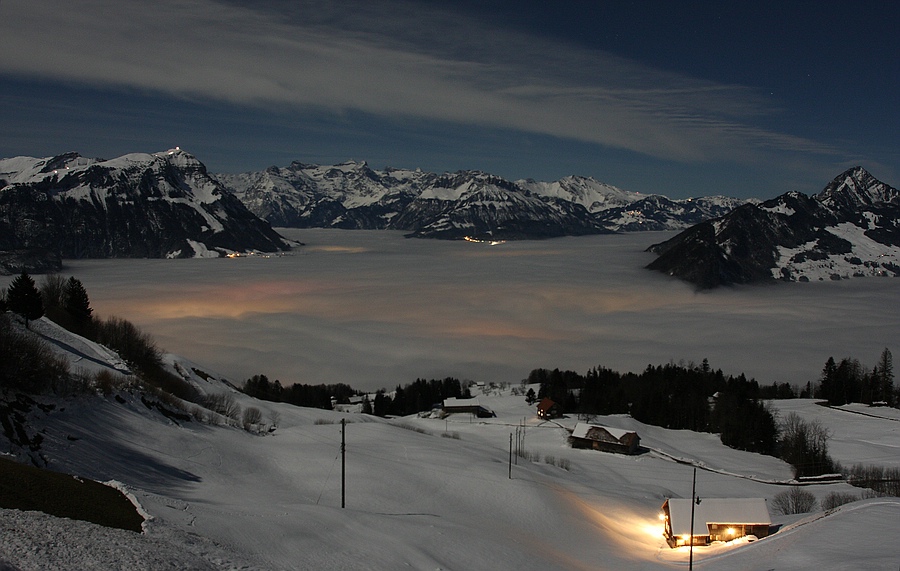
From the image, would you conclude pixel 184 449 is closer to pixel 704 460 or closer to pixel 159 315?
pixel 704 460

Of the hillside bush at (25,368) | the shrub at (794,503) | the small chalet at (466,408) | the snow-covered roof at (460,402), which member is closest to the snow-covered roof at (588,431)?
the small chalet at (466,408)

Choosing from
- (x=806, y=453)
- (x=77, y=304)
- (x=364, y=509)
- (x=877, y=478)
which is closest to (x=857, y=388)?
(x=806, y=453)

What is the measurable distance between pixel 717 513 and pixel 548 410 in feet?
165

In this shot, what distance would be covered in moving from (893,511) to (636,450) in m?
39.3

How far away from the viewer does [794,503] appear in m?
53.0

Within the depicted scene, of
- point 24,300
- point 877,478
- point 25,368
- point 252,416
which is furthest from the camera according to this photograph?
point 877,478

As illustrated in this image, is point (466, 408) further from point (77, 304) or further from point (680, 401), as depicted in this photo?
point (77, 304)

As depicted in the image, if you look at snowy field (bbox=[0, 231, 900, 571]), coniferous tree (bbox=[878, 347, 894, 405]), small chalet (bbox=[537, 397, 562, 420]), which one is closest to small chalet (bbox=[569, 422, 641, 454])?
snowy field (bbox=[0, 231, 900, 571])

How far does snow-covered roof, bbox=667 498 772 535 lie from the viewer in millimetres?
41438

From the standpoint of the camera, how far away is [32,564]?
14.3 metres

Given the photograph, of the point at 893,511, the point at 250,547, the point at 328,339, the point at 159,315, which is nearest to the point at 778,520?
the point at 893,511

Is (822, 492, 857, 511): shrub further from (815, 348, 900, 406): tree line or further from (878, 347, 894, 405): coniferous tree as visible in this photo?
(878, 347, 894, 405): coniferous tree

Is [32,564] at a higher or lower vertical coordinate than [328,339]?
higher

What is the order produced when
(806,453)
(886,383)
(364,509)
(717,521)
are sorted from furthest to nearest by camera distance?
(886,383), (806,453), (717,521), (364,509)
